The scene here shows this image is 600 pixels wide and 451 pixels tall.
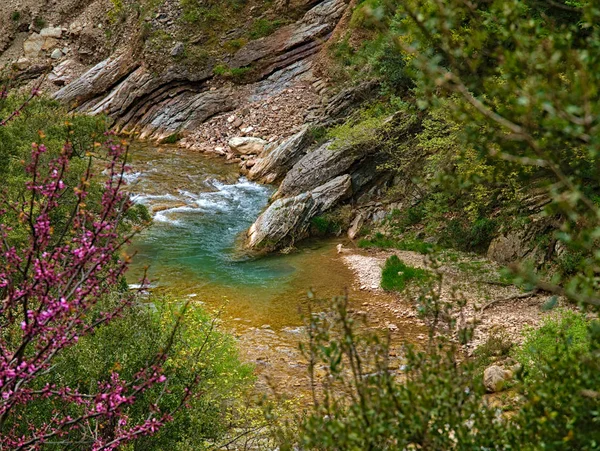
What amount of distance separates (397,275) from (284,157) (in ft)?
45.0

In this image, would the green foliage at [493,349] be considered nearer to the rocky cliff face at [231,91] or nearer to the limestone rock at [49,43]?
the rocky cliff face at [231,91]

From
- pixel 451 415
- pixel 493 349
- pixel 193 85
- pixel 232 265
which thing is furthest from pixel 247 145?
pixel 451 415

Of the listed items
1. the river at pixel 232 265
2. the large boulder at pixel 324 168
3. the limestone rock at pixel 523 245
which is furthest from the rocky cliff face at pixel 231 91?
the limestone rock at pixel 523 245

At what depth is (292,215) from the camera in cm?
2556

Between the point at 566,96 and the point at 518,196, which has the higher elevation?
the point at 566,96

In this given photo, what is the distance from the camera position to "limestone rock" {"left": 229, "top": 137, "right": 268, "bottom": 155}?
37.2 m

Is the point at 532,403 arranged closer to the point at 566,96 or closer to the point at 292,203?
the point at 566,96

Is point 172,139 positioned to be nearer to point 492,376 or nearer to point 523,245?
point 523,245

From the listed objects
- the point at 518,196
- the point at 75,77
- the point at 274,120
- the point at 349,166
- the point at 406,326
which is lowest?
the point at 406,326

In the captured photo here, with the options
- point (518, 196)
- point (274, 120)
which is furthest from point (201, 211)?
point (518, 196)

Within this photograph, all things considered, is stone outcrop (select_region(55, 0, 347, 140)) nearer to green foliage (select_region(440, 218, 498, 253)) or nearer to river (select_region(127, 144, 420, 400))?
river (select_region(127, 144, 420, 400))

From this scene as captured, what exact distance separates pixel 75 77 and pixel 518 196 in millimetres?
41927

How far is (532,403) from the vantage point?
457 centimetres

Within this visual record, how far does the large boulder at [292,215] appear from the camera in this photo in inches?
981
